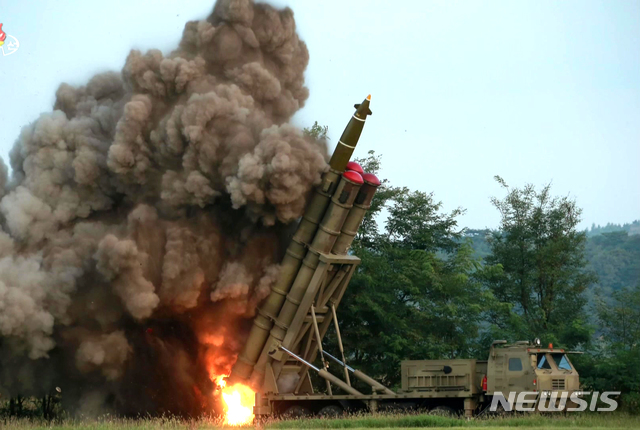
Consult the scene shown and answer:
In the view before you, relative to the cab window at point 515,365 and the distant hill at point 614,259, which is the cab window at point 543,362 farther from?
the distant hill at point 614,259

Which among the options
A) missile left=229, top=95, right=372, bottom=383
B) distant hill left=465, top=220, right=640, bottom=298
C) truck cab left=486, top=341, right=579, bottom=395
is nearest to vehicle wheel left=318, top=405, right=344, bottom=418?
missile left=229, top=95, right=372, bottom=383

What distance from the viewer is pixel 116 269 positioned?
22.1 m

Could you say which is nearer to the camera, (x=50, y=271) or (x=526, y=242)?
(x=50, y=271)

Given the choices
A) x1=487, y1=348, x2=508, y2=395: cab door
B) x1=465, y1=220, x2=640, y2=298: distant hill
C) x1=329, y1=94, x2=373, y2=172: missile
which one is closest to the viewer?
x1=487, y1=348, x2=508, y2=395: cab door

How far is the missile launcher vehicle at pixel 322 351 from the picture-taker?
2134cm

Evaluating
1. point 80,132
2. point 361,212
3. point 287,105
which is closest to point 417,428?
point 361,212

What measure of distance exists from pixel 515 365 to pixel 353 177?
6478mm

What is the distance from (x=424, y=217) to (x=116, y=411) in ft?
48.6

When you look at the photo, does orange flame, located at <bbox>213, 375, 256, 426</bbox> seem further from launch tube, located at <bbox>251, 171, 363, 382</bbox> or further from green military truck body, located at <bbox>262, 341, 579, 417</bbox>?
green military truck body, located at <bbox>262, 341, 579, 417</bbox>

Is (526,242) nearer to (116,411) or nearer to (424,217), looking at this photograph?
(424,217)


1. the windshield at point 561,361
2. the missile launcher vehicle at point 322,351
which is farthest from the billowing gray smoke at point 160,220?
the windshield at point 561,361

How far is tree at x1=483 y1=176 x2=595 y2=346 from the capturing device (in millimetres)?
31203

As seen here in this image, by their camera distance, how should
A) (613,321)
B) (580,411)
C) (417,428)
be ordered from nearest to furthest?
(417,428)
(580,411)
(613,321)

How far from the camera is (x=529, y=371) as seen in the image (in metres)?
20.8
